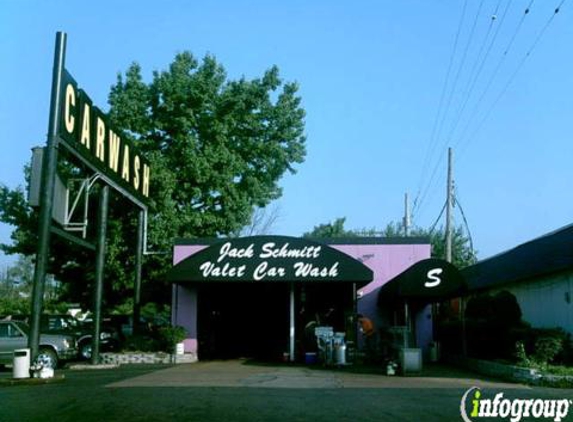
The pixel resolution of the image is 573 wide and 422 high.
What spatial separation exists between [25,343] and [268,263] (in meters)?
8.02

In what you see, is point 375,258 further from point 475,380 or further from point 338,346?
point 475,380

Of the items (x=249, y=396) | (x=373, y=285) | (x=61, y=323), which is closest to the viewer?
(x=249, y=396)

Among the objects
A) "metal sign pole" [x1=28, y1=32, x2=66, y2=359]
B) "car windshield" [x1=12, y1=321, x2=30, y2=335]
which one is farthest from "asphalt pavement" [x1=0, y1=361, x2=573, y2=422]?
"car windshield" [x1=12, y1=321, x2=30, y2=335]

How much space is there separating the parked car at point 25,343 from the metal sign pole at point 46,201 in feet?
19.0

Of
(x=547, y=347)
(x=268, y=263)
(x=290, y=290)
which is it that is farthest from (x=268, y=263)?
(x=547, y=347)

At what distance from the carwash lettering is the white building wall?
835 centimetres

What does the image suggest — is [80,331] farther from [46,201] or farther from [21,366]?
[46,201]

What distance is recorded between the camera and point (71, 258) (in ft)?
104

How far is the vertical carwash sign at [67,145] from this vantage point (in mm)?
16469

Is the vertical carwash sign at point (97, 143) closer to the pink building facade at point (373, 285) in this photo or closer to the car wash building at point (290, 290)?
the car wash building at point (290, 290)

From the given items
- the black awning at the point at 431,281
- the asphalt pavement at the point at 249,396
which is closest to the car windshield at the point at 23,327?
the asphalt pavement at the point at 249,396

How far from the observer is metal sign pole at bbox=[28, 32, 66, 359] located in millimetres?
16391

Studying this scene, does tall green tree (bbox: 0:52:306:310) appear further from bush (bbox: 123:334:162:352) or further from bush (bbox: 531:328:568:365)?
bush (bbox: 531:328:568:365)

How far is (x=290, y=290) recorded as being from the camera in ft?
76.7
